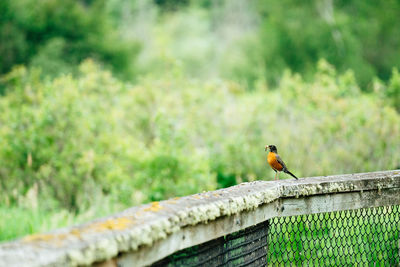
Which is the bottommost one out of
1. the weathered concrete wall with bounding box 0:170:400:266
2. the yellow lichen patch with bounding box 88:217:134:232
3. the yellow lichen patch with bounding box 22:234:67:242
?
the weathered concrete wall with bounding box 0:170:400:266

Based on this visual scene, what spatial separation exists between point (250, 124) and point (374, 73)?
57.1ft

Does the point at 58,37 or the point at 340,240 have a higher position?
the point at 58,37

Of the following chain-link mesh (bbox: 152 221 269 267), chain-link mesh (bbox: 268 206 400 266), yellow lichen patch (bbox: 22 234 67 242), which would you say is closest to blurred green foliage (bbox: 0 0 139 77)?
chain-link mesh (bbox: 268 206 400 266)

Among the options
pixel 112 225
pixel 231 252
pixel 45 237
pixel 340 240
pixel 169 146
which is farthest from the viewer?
pixel 169 146

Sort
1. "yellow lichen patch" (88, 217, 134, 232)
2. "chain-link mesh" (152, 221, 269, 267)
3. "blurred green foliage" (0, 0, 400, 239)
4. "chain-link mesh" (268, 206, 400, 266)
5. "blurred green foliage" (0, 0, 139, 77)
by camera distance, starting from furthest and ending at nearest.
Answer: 1. "blurred green foliage" (0, 0, 139, 77)
2. "blurred green foliage" (0, 0, 400, 239)
3. "chain-link mesh" (268, 206, 400, 266)
4. "chain-link mesh" (152, 221, 269, 267)
5. "yellow lichen patch" (88, 217, 134, 232)

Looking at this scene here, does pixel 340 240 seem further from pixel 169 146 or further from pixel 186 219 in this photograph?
pixel 169 146

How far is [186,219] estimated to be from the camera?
1496mm

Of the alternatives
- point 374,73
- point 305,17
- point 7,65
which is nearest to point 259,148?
point 7,65

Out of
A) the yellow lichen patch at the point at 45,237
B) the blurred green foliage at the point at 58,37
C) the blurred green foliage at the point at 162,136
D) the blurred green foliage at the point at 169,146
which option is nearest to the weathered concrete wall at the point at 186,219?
the yellow lichen patch at the point at 45,237

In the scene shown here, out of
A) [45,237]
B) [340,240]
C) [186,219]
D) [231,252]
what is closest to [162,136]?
[340,240]

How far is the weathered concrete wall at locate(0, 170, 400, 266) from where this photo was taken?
1111 millimetres

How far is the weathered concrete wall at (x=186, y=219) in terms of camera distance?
3.65ft

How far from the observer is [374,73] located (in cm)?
2472

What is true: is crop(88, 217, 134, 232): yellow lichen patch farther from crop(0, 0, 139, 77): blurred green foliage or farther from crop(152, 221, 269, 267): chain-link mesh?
crop(0, 0, 139, 77): blurred green foliage
